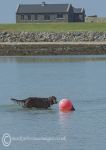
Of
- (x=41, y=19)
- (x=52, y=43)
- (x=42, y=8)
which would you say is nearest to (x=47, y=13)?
(x=41, y=19)

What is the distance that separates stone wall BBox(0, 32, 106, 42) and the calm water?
26.1 m

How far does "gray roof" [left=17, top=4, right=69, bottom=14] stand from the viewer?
96250 millimetres

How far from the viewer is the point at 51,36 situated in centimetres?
7388

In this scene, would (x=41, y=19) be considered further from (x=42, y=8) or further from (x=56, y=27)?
(x=56, y=27)

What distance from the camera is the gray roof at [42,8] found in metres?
96.2

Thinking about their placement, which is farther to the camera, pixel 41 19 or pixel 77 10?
pixel 77 10

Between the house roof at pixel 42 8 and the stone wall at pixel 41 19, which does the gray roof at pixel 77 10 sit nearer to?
the house roof at pixel 42 8

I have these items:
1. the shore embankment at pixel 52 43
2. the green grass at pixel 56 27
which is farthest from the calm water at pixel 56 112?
the green grass at pixel 56 27

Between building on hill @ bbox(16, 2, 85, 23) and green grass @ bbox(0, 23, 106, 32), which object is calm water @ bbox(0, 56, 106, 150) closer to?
green grass @ bbox(0, 23, 106, 32)

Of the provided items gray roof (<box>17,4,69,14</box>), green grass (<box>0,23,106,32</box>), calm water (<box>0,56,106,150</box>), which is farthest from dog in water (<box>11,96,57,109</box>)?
gray roof (<box>17,4,69,14</box>)

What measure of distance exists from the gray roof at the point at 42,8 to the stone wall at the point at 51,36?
834 inches

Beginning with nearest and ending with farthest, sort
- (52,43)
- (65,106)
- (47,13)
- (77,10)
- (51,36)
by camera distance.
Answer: (65,106) → (52,43) → (51,36) → (47,13) → (77,10)

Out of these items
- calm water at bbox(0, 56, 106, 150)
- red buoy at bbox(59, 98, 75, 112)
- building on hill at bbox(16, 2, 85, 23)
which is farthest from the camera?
building on hill at bbox(16, 2, 85, 23)

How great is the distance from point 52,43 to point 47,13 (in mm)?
26689
